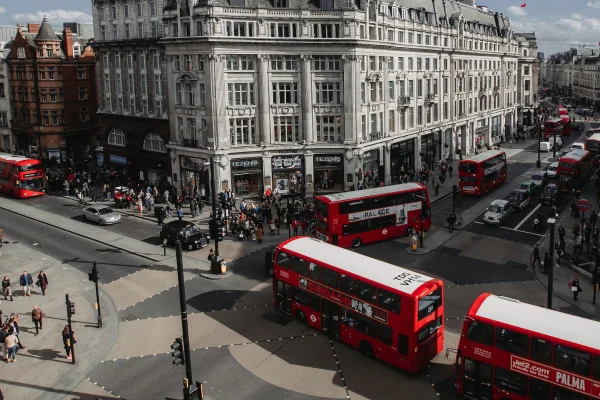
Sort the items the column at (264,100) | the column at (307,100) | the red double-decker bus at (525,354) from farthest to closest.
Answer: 1. the column at (307,100)
2. the column at (264,100)
3. the red double-decker bus at (525,354)

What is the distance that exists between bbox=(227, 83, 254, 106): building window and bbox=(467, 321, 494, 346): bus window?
37650mm

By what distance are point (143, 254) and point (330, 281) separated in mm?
18575

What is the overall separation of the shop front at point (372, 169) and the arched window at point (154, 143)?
20768mm

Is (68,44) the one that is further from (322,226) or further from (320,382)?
(320,382)

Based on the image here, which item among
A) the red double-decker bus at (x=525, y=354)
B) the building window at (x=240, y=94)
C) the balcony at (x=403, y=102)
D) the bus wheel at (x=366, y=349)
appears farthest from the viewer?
the balcony at (x=403, y=102)

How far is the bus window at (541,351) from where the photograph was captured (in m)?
19.0

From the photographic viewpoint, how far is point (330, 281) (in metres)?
25.8

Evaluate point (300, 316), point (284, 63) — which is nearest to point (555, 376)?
point (300, 316)

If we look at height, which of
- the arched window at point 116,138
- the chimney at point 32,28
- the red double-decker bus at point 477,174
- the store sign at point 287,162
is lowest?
the red double-decker bus at point 477,174

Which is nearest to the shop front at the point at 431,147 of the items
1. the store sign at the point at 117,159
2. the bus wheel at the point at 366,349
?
the store sign at the point at 117,159

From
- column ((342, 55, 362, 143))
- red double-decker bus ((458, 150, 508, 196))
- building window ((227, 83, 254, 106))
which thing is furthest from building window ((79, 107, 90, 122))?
red double-decker bus ((458, 150, 508, 196))

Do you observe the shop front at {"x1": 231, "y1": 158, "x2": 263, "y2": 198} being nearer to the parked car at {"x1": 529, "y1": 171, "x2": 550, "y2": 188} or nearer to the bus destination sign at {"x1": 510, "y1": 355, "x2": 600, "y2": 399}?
the parked car at {"x1": 529, "y1": 171, "x2": 550, "y2": 188}

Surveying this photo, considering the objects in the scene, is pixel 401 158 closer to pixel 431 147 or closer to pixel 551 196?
pixel 431 147

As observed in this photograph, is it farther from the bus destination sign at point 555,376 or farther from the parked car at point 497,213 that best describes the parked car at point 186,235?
the bus destination sign at point 555,376
